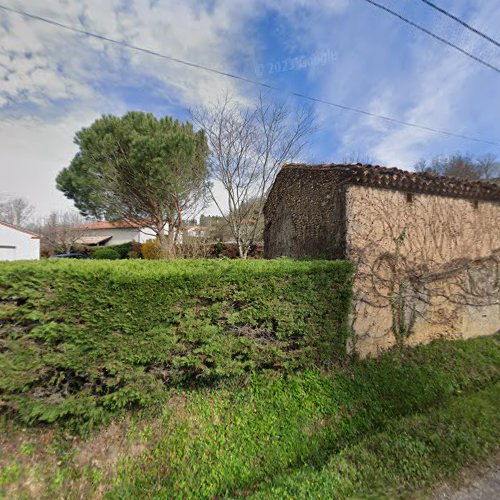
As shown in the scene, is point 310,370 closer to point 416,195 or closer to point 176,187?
point 416,195

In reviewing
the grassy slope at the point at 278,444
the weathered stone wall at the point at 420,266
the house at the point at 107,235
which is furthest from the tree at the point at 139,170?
the house at the point at 107,235

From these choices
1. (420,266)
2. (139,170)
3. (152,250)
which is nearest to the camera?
(420,266)

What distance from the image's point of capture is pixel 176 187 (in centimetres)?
1391

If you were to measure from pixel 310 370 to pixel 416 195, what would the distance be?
4278 mm

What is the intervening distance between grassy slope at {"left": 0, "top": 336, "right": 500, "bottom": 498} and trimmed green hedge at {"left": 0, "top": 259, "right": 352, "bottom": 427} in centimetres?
27

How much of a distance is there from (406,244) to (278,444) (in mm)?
4416

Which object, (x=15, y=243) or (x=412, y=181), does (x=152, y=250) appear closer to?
(x=15, y=243)

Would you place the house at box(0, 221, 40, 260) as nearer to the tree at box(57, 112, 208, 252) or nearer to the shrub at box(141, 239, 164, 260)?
the tree at box(57, 112, 208, 252)

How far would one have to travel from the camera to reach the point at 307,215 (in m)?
6.11

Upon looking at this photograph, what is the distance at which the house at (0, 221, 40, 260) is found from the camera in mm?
17812

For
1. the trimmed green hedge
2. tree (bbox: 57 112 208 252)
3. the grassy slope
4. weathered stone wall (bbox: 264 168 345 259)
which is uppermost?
tree (bbox: 57 112 208 252)

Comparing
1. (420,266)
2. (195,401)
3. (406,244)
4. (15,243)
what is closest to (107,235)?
(15,243)

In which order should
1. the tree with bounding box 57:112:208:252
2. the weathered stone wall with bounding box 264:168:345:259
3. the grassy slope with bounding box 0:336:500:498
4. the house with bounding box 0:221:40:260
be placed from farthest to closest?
the house with bounding box 0:221:40:260 → the tree with bounding box 57:112:208:252 → the weathered stone wall with bounding box 264:168:345:259 → the grassy slope with bounding box 0:336:500:498

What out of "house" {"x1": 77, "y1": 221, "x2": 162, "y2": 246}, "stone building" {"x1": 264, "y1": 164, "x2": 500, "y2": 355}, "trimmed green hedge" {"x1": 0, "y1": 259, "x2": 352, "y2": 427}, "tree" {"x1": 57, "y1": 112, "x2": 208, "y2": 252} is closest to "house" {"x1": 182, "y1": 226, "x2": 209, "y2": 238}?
"tree" {"x1": 57, "y1": 112, "x2": 208, "y2": 252}
